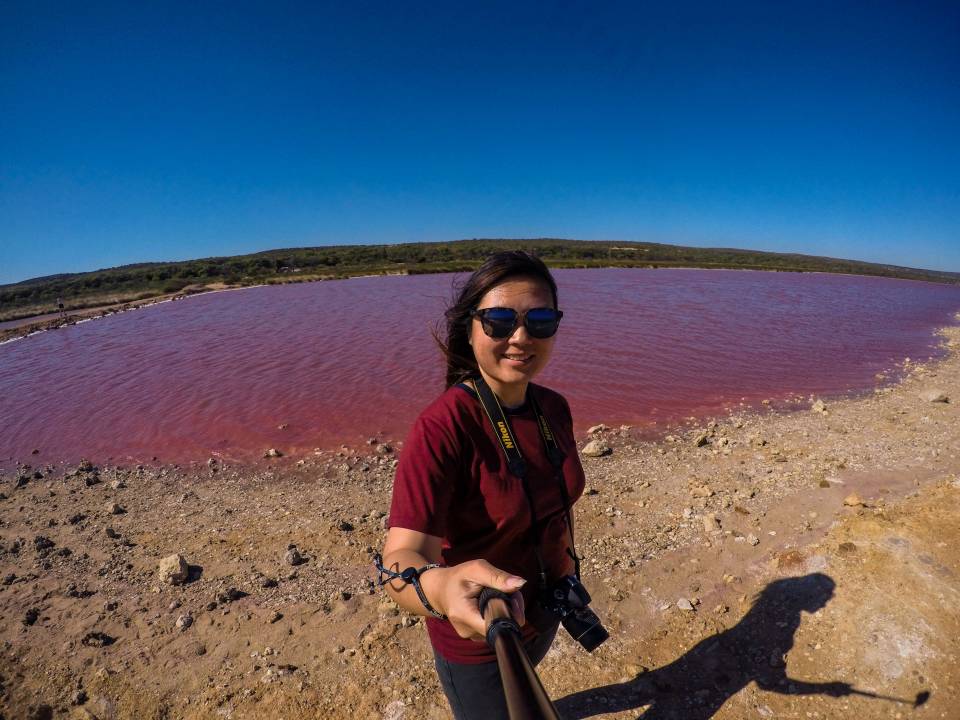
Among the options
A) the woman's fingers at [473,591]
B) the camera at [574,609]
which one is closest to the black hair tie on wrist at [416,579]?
the woman's fingers at [473,591]

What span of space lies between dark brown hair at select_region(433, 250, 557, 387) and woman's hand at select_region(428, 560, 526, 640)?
1.13m

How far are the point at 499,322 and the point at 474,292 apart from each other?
0.23 m

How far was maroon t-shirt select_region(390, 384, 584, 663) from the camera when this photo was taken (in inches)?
70.6

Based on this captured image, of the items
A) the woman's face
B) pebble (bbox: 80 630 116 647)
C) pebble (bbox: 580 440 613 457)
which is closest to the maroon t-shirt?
the woman's face

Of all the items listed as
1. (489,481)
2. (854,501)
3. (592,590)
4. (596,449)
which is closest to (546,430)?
(489,481)

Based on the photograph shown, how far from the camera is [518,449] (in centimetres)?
206

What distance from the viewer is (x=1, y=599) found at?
4.78m

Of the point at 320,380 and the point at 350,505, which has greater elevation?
the point at 320,380

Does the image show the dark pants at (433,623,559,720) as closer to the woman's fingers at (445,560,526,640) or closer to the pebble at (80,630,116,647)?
the woman's fingers at (445,560,526,640)

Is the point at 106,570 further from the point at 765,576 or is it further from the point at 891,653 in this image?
the point at 891,653

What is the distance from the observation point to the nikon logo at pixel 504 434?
6.63 ft

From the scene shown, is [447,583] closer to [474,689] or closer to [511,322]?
[474,689]

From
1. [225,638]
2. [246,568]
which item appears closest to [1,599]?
[246,568]

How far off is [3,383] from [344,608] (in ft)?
56.9
